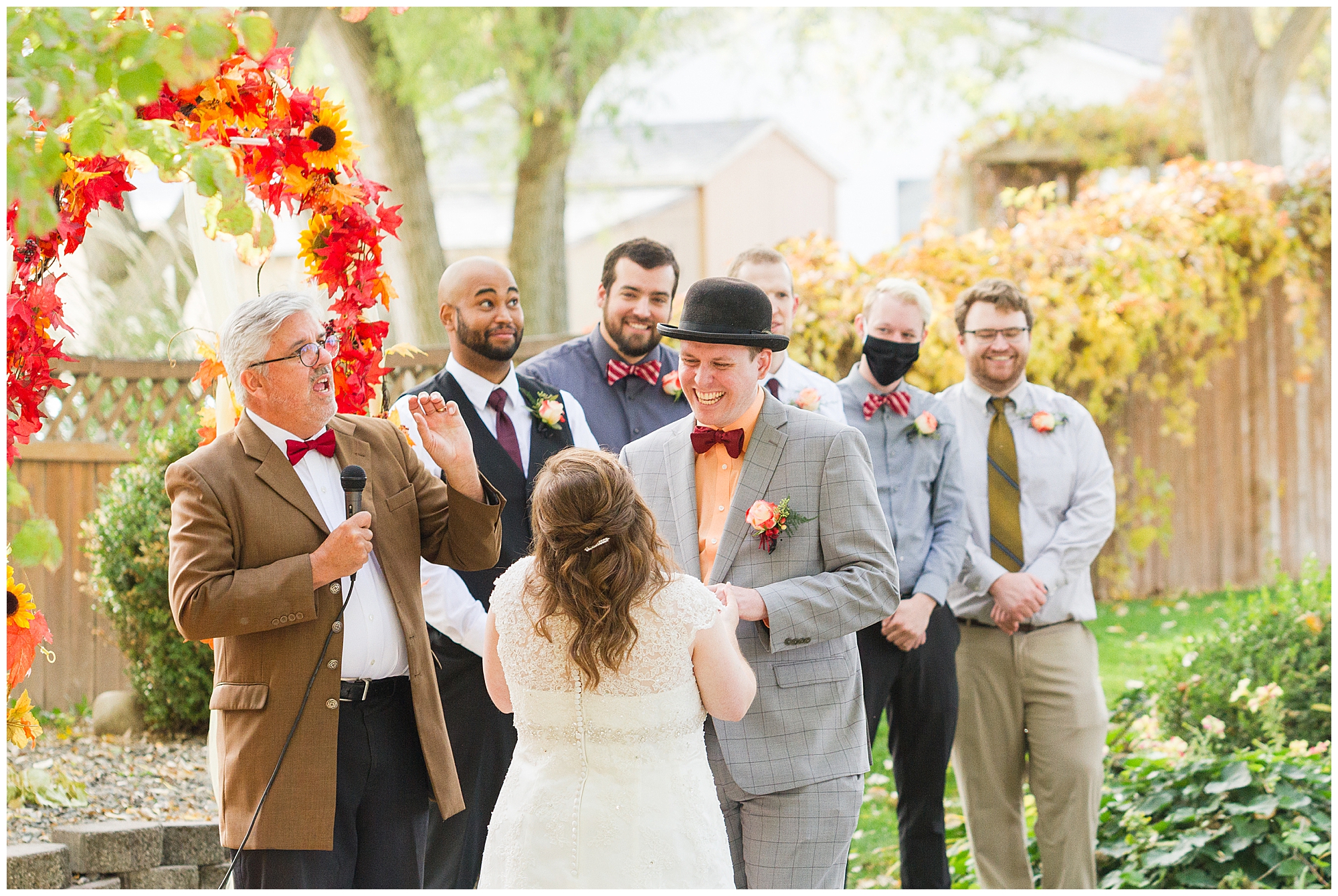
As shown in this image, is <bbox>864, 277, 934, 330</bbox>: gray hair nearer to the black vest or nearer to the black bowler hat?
the black vest

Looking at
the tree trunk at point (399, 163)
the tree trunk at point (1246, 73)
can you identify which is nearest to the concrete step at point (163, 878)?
the tree trunk at point (399, 163)

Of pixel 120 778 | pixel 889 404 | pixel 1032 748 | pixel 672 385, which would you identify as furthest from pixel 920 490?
pixel 120 778

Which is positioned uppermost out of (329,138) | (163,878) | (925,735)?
(329,138)

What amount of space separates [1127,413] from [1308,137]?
10.4m

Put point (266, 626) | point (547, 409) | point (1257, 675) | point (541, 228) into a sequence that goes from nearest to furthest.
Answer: point (266, 626), point (547, 409), point (1257, 675), point (541, 228)

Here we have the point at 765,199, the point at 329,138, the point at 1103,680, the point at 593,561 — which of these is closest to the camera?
the point at 593,561

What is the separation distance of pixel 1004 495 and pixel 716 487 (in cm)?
174

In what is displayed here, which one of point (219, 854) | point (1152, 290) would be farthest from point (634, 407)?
point (1152, 290)

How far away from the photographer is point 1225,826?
4152mm

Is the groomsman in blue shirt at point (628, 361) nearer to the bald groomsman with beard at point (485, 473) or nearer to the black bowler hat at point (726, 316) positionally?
the bald groomsman with beard at point (485, 473)

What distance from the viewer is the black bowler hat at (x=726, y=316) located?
292 cm

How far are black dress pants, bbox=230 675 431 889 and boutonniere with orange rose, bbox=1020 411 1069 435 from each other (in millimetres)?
2623

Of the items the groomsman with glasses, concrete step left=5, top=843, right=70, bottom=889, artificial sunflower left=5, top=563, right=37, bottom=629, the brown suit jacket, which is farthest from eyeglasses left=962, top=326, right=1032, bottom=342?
concrete step left=5, top=843, right=70, bottom=889

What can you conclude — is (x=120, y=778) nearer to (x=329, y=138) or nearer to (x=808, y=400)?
(x=329, y=138)
